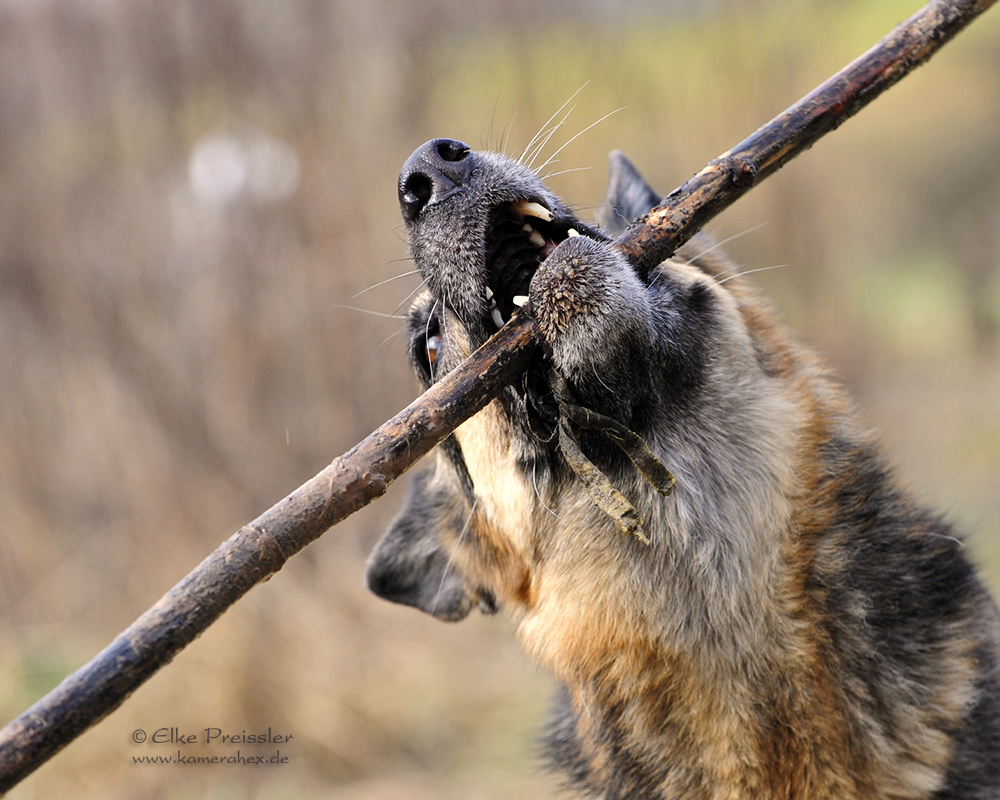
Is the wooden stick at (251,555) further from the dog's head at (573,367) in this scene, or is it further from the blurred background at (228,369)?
the blurred background at (228,369)

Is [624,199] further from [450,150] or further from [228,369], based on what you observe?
[228,369]

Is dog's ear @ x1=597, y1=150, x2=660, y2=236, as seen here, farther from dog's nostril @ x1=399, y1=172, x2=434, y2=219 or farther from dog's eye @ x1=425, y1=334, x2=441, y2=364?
dog's nostril @ x1=399, y1=172, x2=434, y2=219

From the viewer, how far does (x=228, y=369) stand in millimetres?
6730

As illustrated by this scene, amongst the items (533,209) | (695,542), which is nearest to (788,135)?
(533,209)

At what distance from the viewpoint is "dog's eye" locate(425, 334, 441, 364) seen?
2.78 m

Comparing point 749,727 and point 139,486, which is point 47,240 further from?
point 749,727

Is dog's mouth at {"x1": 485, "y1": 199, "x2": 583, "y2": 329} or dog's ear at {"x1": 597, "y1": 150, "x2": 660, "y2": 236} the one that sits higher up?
dog's ear at {"x1": 597, "y1": 150, "x2": 660, "y2": 236}

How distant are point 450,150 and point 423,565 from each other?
1701 millimetres

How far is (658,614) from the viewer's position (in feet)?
8.18

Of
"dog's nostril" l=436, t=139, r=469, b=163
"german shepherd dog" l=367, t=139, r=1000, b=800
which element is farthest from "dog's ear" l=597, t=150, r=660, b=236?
"dog's nostril" l=436, t=139, r=469, b=163

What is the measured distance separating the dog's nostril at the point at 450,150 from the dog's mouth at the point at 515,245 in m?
0.19

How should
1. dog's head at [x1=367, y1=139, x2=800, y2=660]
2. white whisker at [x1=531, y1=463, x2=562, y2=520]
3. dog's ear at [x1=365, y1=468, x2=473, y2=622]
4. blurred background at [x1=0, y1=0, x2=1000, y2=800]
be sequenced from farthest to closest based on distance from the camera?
blurred background at [x1=0, y1=0, x2=1000, y2=800] < dog's ear at [x1=365, y1=468, x2=473, y2=622] < white whisker at [x1=531, y1=463, x2=562, y2=520] < dog's head at [x1=367, y1=139, x2=800, y2=660]

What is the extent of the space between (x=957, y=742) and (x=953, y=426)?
7.27m

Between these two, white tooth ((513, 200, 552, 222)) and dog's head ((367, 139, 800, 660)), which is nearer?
dog's head ((367, 139, 800, 660))
